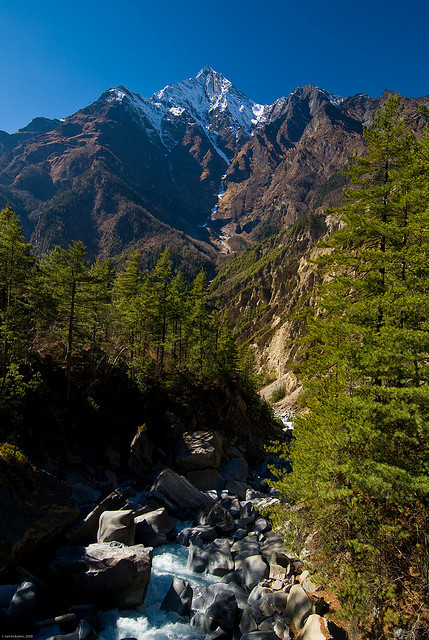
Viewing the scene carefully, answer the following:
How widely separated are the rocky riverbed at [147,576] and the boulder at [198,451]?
536 cm

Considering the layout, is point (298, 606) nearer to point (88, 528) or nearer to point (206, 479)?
point (88, 528)

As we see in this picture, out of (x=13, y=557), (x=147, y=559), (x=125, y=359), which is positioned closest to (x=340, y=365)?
(x=147, y=559)

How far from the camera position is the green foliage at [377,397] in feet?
27.2

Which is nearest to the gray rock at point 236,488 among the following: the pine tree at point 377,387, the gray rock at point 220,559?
the gray rock at point 220,559

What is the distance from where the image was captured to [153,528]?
52.8ft

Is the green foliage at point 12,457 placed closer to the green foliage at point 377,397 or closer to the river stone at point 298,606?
the green foliage at point 377,397

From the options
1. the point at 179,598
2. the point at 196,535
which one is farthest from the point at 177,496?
the point at 179,598

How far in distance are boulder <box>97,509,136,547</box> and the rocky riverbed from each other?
0.14 ft

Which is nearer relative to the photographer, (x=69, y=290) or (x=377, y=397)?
(x=377, y=397)

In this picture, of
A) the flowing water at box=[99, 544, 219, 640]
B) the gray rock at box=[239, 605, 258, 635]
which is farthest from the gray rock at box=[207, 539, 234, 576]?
the gray rock at box=[239, 605, 258, 635]

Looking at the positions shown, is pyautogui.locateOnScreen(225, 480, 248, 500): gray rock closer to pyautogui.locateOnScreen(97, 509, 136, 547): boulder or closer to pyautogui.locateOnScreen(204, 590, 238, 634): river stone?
pyautogui.locateOnScreen(97, 509, 136, 547): boulder

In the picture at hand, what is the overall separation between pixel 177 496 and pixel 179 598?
8491 mm

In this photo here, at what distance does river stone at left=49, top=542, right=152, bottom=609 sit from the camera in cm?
1090

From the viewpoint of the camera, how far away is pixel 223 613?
10.4 meters
